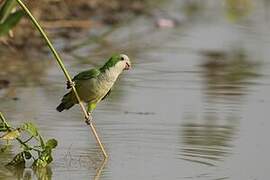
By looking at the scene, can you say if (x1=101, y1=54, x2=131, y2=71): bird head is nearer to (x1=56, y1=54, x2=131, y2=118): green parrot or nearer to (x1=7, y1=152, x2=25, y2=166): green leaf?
(x1=56, y1=54, x2=131, y2=118): green parrot

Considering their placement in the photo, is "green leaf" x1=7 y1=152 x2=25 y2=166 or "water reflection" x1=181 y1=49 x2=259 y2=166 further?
"water reflection" x1=181 y1=49 x2=259 y2=166

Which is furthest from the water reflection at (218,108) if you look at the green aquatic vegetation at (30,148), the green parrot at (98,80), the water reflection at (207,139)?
the green aquatic vegetation at (30,148)

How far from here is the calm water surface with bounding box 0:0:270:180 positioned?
4992mm

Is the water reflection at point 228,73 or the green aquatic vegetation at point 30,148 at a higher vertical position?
the water reflection at point 228,73

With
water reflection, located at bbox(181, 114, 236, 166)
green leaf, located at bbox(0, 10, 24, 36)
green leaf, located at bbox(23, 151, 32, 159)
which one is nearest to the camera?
green leaf, located at bbox(23, 151, 32, 159)

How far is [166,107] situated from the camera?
6.44 m

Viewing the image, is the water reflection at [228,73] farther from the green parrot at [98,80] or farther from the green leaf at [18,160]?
the green leaf at [18,160]

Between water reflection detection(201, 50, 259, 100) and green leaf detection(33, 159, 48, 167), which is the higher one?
water reflection detection(201, 50, 259, 100)

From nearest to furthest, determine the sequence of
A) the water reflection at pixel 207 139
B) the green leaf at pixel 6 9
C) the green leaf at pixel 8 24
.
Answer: the water reflection at pixel 207 139 → the green leaf at pixel 6 9 → the green leaf at pixel 8 24

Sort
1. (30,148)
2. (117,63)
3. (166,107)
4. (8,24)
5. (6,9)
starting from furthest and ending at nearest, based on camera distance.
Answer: (166,107) < (8,24) < (6,9) < (117,63) < (30,148)

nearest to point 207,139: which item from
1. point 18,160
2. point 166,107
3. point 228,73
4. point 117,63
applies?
point 117,63

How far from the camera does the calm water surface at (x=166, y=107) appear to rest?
16.4 feet

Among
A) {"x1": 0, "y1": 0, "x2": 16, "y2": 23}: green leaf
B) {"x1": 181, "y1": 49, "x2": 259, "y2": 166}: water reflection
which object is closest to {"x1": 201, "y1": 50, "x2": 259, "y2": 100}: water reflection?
{"x1": 181, "y1": 49, "x2": 259, "y2": 166}: water reflection

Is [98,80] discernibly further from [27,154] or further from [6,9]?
[6,9]
